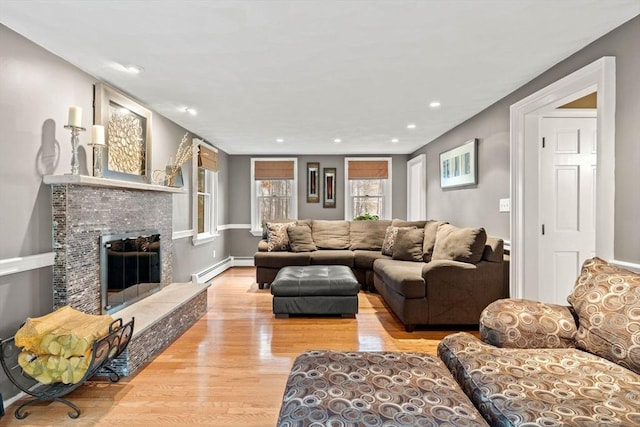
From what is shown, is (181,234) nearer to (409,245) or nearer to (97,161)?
(97,161)

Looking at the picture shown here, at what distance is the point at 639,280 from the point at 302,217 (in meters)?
5.71

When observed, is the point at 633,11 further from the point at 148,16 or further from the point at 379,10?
the point at 148,16

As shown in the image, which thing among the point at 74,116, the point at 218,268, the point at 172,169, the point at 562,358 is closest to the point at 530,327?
the point at 562,358

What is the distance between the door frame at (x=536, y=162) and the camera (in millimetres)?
2176

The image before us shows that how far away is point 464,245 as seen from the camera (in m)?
3.51

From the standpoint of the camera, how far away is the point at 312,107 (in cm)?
374

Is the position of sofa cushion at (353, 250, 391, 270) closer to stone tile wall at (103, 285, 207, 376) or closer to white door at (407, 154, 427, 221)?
white door at (407, 154, 427, 221)

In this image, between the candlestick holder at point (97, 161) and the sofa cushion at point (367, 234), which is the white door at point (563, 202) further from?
the candlestick holder at point (97, 161)

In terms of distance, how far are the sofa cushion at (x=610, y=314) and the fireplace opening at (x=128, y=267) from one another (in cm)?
320

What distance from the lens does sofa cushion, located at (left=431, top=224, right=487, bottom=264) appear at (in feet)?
11.3

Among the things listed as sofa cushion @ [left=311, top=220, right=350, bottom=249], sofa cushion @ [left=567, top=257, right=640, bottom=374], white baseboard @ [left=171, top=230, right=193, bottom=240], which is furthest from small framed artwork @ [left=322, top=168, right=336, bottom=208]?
sofa cushion @ [left=567, top=257, right=640, bottom=374]

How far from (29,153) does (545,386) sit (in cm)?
305

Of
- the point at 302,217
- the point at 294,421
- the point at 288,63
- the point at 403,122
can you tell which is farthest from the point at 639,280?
the point at 302,217

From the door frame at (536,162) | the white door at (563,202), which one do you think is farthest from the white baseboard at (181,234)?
the white door at (563,202)
